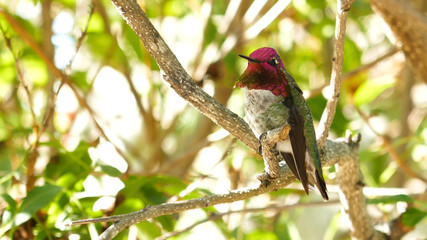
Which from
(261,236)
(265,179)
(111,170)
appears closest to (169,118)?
(261,236)

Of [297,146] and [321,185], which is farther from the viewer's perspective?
[321,185]

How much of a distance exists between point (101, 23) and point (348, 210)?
1540 millimetres

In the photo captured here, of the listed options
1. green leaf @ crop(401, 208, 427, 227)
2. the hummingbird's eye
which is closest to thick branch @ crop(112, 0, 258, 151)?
the hummingbird's eye

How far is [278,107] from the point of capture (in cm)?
135

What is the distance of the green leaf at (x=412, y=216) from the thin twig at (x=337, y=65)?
526 mm

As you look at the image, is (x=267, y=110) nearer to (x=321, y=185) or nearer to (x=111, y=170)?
(x=321, y=185)

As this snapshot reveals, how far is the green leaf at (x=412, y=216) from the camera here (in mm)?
1657

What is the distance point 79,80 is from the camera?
2.49m

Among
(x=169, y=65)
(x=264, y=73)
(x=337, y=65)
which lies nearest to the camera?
(x=169, y=65)

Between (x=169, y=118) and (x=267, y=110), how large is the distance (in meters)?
1.49

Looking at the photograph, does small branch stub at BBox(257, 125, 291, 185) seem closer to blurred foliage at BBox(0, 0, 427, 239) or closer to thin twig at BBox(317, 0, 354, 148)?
thin twig at BBox(317, 0, 354, 148)

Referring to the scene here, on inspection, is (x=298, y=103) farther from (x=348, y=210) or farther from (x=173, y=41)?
(x=173, y=41)

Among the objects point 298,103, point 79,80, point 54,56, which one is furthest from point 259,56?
point 79,80

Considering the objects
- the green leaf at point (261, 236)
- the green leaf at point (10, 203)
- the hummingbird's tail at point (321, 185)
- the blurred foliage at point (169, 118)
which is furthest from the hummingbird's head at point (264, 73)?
the green leaf at point (261, 236)
